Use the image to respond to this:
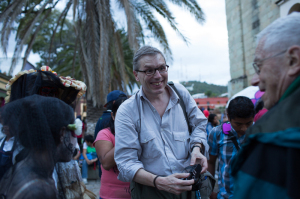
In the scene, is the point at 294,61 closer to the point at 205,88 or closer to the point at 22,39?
the point at 22,39

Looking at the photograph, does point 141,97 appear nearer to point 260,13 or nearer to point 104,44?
point 104,44

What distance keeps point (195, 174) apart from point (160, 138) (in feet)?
1.24

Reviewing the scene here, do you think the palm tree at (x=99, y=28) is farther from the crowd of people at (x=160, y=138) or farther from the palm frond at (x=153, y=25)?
the crowd of people at (x=160, y=138)

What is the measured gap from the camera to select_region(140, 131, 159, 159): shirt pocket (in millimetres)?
1766

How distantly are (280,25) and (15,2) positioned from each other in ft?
23.1

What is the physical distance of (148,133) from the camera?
5.90ft

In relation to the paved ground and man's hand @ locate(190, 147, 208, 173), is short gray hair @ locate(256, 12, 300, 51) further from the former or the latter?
the paved ground

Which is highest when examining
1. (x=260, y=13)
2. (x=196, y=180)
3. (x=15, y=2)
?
(x=260, y=13)

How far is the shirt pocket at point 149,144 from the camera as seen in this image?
5.79ft

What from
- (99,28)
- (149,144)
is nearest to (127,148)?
(149,144)

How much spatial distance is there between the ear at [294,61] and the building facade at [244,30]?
29.8 feet

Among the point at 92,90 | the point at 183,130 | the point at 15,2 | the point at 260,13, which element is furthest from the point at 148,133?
the point at 260,13

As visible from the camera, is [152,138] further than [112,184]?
No

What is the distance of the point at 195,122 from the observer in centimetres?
203
